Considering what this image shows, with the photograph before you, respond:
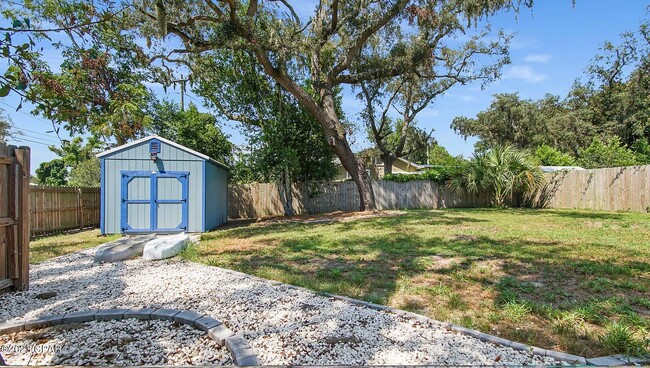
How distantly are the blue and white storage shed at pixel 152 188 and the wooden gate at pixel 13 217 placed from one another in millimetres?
4881

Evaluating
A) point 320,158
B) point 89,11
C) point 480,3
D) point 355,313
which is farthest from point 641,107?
point 89,11

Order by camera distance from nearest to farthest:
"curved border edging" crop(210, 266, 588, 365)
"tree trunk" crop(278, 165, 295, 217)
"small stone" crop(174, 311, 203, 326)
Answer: "curved border edging" crop(210, 266, 588, 365) < "small stone" crop(174, 311, 203, 326) < "tree trunk" crop(278, 165, 295, 217)

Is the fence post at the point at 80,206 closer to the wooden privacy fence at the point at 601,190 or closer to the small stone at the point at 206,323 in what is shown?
the small stone at the point at 206,323

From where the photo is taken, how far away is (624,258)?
14.5 feet

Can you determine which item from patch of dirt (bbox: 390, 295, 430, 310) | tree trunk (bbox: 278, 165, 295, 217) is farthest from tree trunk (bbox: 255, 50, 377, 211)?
patch of dirt (bbox: 390, 295, 430, 310)

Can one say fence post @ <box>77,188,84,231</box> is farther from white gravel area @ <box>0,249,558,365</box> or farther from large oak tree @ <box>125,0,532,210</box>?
white gravel area @ <box>0,249,558,365</box>

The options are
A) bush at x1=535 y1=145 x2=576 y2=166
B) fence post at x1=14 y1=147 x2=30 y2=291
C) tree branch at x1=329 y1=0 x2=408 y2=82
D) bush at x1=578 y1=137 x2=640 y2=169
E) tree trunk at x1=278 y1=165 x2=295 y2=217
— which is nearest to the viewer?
fence post at x1=14 y1=147 x2=30 y2=291

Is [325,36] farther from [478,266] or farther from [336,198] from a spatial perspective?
[478,266]

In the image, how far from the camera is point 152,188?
839 cm

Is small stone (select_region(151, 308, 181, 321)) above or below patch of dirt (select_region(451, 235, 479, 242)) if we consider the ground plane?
below

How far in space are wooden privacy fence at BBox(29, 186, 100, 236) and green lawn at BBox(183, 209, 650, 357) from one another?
5.03m

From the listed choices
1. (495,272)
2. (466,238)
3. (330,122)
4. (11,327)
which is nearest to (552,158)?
(330,122)

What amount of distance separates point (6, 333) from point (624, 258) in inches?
257

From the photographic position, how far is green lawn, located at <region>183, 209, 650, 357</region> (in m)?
2.51
